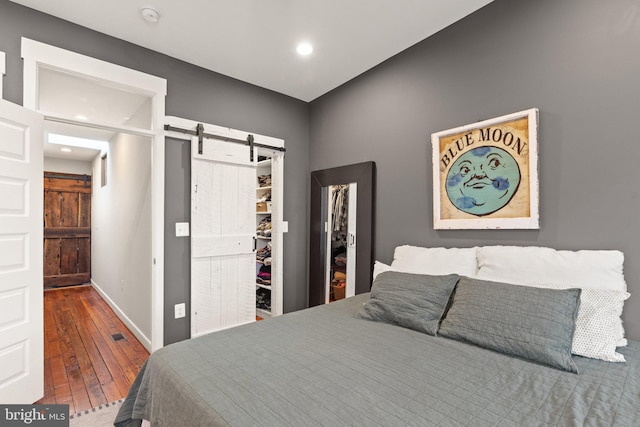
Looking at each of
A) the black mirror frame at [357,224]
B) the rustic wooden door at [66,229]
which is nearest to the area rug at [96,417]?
the black mirror frame at [357,224]

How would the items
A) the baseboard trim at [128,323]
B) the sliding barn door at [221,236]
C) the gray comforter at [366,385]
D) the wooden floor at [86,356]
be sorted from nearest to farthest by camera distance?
the gray comforter at [366,385], the wooden floor at [86,356], the sliding barn door at [221,236], the baseboard trim at [128,323]

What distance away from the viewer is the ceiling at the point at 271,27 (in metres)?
2.12

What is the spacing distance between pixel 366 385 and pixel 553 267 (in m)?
1.23

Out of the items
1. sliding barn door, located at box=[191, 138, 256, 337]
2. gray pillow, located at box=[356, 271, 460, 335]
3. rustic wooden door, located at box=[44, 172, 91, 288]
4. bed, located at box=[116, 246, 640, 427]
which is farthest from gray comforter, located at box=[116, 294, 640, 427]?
rustic wooden door, located at box=[44, 172, 91, 288]

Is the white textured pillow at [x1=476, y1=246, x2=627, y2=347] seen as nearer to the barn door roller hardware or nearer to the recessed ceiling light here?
the recessed ceiling light

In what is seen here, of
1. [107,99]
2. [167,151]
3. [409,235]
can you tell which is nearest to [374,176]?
[409,235]

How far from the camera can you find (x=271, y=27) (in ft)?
7.73

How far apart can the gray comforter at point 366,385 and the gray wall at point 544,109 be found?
71cm

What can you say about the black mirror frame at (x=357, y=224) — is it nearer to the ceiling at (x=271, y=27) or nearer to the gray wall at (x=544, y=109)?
the gray wall at (x=544, y=109)

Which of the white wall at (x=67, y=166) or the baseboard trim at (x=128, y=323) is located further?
the white wall at (x=67, y=166)

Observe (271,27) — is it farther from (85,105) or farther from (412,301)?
(85,105)

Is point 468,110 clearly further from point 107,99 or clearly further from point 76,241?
point 76,241

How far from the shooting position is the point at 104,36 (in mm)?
2428

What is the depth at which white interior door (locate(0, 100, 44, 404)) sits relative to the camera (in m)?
1.87
